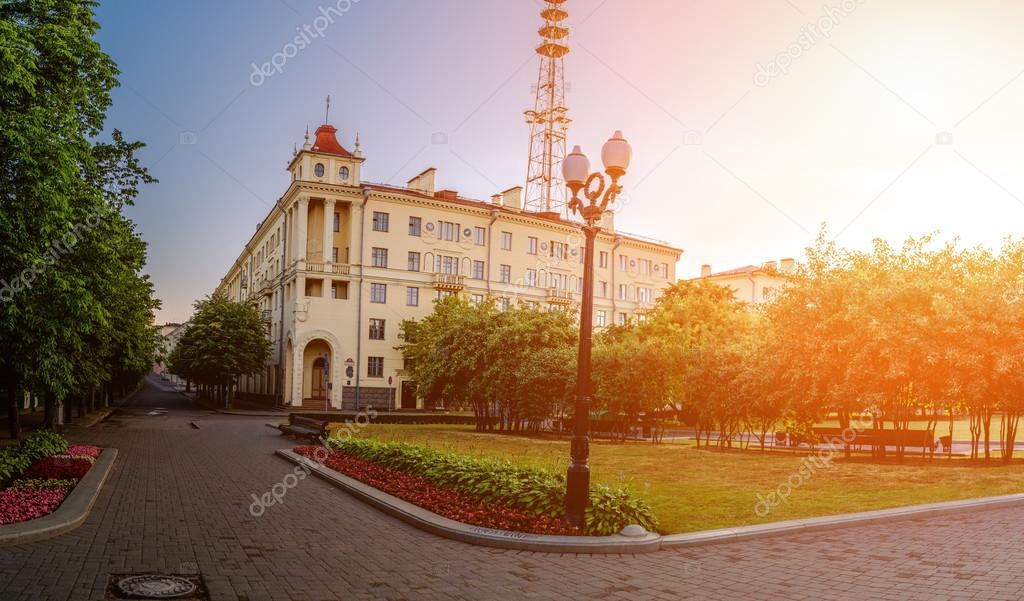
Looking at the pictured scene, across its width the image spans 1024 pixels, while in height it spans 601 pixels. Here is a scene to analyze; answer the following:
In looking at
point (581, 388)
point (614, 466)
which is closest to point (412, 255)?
point (614, 466)

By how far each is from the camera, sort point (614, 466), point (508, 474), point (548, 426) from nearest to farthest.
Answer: point (508, 474) < point (614, 466) < point (548, 426)

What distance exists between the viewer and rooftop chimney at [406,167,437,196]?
62625 mm

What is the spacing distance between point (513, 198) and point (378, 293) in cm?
1725

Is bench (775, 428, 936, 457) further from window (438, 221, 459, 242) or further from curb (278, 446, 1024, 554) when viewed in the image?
window (438, 221, 459, 242)

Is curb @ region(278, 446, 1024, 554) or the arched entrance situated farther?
the arched entrance

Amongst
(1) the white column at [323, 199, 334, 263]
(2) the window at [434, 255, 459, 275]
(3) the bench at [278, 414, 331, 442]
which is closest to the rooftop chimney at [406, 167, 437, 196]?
(2) the window at [434, 255, 459, 275]

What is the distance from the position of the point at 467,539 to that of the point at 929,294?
56.9 feet

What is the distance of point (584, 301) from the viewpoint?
10992mm

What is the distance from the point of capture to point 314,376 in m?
60.0

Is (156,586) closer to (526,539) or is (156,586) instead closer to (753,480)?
(526,539)

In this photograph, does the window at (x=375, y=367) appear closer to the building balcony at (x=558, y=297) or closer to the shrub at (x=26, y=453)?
the building balcony at (x=558, y=297)

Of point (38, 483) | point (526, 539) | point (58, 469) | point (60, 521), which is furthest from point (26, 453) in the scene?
point (526, 539)

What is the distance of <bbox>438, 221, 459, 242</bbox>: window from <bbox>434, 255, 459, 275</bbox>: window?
1.63 m

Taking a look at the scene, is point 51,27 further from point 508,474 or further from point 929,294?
point 929,294
